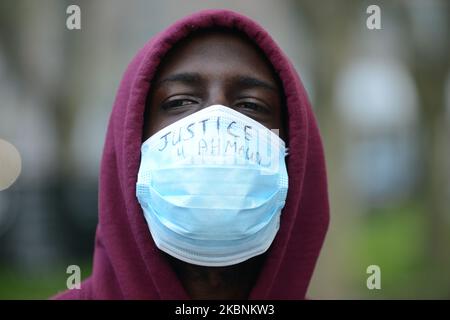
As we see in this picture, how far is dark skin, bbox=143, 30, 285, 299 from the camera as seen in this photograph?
97.3 inches

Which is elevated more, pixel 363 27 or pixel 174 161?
pixel 363 27

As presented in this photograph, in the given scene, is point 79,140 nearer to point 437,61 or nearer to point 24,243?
point 24,243

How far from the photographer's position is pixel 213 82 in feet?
8.10

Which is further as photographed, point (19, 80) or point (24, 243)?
point (24, 243)

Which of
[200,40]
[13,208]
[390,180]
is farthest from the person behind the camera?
[390,180]

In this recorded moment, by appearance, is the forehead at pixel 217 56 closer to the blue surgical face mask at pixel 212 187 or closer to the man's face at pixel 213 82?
the man's face at pixel 213 82

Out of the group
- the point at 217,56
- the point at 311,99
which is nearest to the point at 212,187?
the point at 217,56

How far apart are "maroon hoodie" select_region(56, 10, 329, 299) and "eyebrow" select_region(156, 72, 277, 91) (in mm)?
81

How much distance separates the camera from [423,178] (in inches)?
A: 444

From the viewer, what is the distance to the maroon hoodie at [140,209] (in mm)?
2457

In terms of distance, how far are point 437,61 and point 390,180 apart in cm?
1152

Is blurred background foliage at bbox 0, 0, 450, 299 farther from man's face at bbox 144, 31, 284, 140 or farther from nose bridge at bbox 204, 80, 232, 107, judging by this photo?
nose bridge at bbox 204, 80, 232, 107

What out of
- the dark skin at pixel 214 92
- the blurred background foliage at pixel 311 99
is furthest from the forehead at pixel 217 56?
the blurred background foliage at pixel 311 99

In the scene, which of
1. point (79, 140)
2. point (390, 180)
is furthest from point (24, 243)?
point (390, 180)
